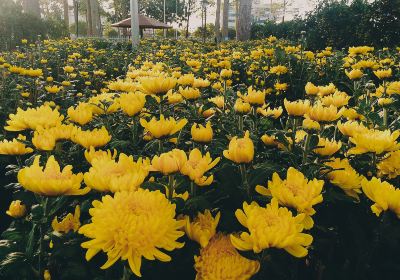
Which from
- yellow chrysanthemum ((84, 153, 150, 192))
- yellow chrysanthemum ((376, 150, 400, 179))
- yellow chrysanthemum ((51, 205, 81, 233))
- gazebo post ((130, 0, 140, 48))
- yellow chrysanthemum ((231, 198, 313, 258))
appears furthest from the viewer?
gazebo post ((130, 0, 140, 48))

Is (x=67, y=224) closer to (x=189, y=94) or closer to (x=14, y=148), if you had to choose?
(x=14, y=148)

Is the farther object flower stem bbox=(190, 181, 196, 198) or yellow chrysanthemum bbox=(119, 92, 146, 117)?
yellow chrysanthemum bbox=(119, 92, 146, 117)

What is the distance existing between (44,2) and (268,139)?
4953 cm

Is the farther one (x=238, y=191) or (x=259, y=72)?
(x=259, y=72)

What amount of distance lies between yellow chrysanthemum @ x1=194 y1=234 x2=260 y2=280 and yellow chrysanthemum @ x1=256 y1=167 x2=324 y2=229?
165 millimetres

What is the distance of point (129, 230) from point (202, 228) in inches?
8.8

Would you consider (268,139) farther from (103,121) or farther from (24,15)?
(24,15)

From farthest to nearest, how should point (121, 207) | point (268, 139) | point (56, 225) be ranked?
1. point (268, 139)
2. point (56, 225)
3. point (121, 207)

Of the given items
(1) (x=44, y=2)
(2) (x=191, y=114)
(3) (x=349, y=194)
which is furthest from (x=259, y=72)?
(1) (x=44, y=2)

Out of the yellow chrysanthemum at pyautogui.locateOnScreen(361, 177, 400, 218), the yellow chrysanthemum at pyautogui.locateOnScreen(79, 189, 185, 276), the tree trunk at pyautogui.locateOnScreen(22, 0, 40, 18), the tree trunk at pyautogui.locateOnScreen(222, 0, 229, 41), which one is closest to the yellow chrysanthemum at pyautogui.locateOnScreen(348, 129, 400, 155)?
the yellow chrysanthemum at pyautogui.locateOnScreen(361, 177, 400, 218)

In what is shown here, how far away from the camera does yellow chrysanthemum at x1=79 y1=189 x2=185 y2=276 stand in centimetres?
81

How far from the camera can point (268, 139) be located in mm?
1509

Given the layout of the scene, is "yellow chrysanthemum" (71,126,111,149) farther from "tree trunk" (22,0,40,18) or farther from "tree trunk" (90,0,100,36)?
"tree trunk" (90,0,100,36)

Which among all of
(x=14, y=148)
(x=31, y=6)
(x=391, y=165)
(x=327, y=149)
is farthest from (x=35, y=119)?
(x=31, y=6)
